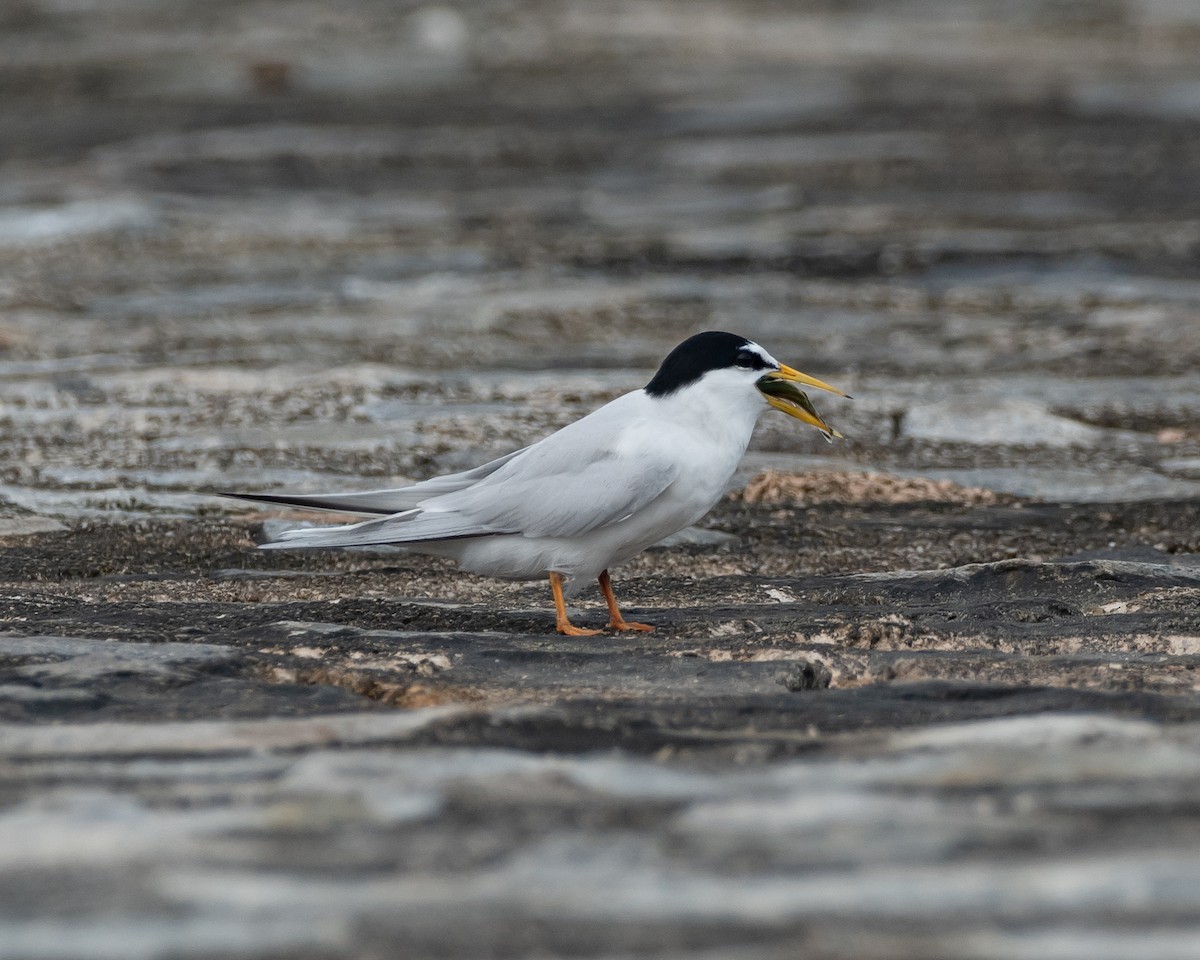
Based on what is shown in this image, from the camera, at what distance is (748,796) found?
8.44ft

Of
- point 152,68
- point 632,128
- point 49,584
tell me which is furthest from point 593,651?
point 152,68

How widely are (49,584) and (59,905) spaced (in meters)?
2.35

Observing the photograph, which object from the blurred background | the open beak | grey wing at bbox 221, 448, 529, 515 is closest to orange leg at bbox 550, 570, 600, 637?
grey wing at bbox 221, 448, 529, 515

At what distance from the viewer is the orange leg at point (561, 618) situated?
12.7 ft

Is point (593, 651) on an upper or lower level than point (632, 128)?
lower

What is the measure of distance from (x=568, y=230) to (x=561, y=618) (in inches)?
293

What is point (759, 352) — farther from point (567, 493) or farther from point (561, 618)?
point (561, 618)

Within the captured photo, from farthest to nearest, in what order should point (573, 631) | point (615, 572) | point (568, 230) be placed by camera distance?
point (568, 230), point (615, 572), point (573, 631)

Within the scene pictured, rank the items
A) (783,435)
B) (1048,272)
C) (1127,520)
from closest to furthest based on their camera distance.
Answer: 1. (1127,520)
2. (783,435)
3. (1048,272)

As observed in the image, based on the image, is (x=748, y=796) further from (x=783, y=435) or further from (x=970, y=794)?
(x=783, y=435)

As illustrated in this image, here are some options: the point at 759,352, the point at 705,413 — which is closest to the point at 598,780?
the point at 705,413

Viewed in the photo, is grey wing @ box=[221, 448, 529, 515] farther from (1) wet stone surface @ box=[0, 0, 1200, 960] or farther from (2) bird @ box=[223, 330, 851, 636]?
(1) wet stone surface @ box=[0, 0, 1200, 960]

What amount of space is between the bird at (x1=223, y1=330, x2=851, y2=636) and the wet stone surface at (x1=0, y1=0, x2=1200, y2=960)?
7.5 inches

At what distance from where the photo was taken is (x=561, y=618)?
3.93 meters
